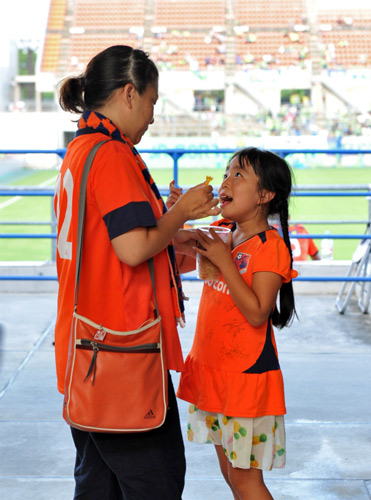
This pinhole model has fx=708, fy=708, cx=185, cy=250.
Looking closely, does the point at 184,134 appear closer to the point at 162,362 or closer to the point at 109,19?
the point at 109,19

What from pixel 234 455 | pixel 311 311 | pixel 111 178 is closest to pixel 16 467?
pixel 234 455

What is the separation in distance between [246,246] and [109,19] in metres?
39.2

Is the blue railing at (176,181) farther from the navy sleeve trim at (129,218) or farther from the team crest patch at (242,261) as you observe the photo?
the navy sleeve trim at (129,218)

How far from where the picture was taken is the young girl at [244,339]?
1.74m

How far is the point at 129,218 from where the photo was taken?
1.48m

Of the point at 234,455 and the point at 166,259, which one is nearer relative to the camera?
the point at 166,259

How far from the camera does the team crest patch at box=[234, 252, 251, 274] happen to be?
179cm

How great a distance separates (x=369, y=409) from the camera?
331 cm

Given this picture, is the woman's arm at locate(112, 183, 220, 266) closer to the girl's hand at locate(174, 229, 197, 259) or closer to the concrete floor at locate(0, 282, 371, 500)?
the girl's hand at locate(174, 229, 197, 259)

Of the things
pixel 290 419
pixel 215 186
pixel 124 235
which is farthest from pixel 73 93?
pixel 215 186

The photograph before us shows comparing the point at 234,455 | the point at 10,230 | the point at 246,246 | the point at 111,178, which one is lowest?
the point at 10,230

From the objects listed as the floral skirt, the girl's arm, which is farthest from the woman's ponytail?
the floral skirt

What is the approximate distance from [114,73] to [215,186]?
15.3 feet

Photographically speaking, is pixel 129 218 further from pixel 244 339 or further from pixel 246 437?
pixel 246 437
